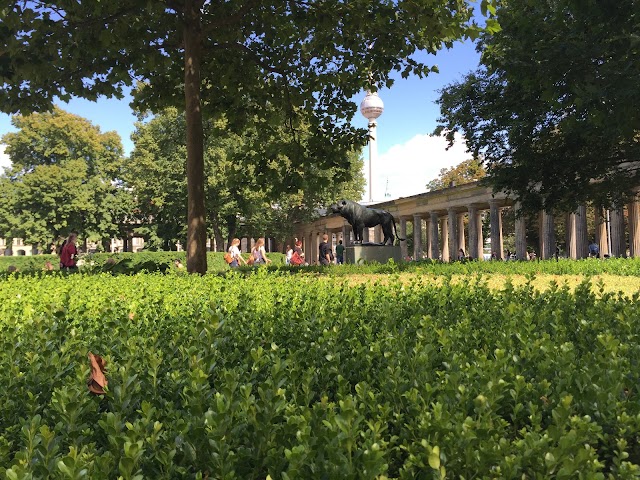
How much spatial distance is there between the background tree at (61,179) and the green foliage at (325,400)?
5397cm

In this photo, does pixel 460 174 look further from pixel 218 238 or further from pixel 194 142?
pixel 194 142

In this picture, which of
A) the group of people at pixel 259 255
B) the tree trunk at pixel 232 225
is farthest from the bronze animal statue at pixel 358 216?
the tree trunk at pixel 232 225

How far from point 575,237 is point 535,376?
151 feet

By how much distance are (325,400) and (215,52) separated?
14.8m

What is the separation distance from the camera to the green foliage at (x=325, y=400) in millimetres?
1960

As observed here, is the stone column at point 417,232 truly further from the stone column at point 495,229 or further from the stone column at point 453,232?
the stone column at point 495,229

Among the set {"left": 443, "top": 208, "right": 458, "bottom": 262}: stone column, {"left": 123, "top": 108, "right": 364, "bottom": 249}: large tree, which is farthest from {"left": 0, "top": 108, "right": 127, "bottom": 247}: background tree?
{"left": 443, "top": 208, "right": 458, "bottom": 262}: stone column

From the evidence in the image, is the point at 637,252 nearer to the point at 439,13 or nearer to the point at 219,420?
the point at 439,13

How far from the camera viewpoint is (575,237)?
44.6m

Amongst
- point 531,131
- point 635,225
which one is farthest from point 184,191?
point 635,225

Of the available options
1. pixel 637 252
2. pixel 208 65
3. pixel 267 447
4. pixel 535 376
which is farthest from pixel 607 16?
pixel 637 252

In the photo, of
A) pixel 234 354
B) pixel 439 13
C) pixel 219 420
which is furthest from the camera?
pixel 439 13

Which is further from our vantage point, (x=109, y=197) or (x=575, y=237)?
(x=109, y=197)

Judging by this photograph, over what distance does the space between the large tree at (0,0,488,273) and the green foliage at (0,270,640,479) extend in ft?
27.4
